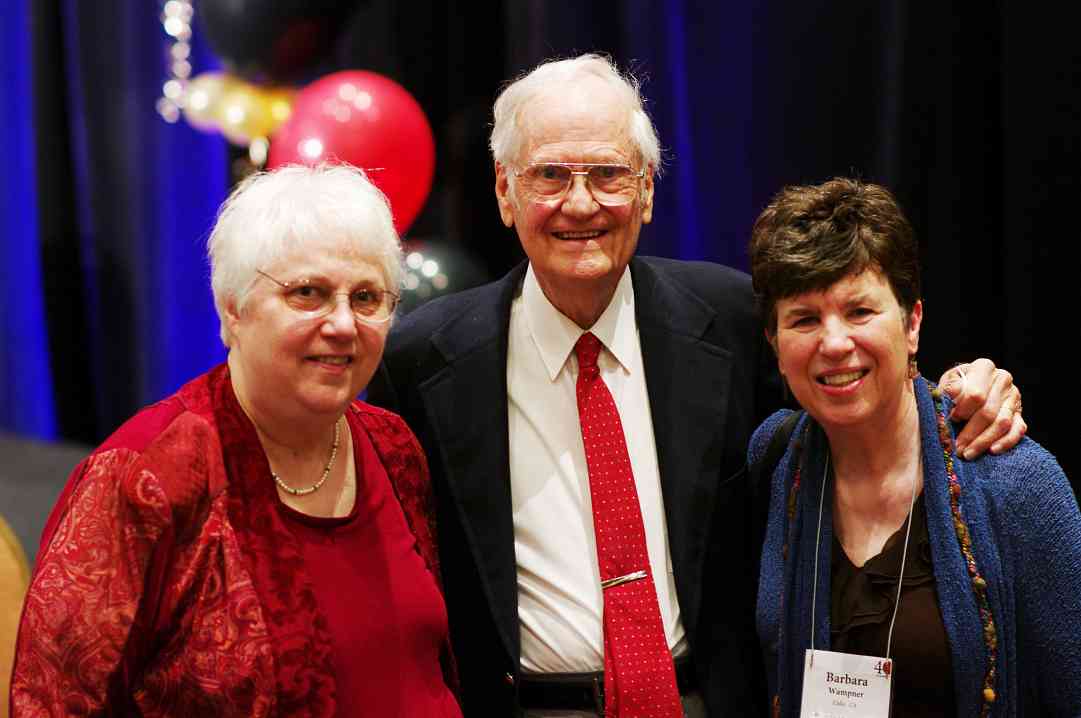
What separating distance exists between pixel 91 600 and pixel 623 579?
3.00 feet

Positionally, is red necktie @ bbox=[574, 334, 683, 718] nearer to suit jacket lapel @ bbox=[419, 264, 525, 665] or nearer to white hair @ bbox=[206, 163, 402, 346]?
suit jacket lapel @ bbox=[419, 264, 525, 665]

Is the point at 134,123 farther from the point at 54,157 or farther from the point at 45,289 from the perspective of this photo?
the point at 45,289

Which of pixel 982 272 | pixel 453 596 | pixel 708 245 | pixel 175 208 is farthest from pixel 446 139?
pixel 453 596

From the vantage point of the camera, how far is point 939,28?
9.97 feet

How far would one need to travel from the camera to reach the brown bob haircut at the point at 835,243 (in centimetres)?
196

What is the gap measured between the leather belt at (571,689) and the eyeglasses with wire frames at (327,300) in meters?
0.72

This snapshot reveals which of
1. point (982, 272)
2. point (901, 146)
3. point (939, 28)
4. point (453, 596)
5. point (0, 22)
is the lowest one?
point (453, 596)

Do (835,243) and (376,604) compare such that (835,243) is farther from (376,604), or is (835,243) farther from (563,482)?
(376,604)

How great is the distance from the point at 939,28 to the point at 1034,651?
1.66 m

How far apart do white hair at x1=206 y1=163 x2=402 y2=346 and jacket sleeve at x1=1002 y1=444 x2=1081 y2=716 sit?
1.01 m

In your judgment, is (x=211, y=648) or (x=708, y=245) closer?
(x=211, y=648)

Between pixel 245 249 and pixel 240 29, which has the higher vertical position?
pixel 240 29

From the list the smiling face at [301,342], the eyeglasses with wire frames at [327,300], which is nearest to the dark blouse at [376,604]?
the smiling face at [301,342]

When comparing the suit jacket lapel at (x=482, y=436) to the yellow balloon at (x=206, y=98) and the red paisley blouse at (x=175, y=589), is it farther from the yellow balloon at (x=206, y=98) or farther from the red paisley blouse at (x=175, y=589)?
the yellow balloon at (x=206, y=98)
